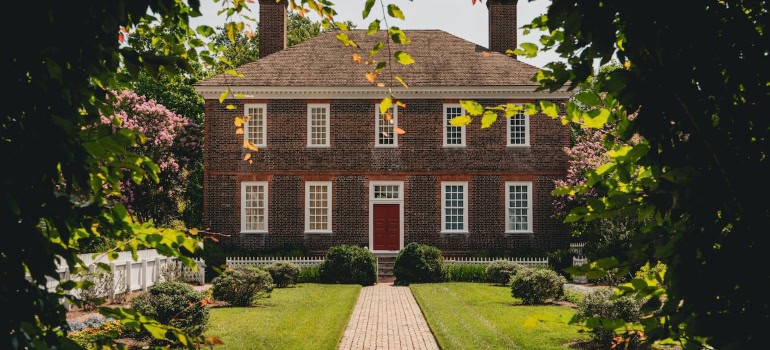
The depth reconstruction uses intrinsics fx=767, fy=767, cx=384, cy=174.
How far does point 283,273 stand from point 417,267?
16.0 feet

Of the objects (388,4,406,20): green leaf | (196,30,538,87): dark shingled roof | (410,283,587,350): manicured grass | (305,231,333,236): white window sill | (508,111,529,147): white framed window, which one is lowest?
(410,283,587,350): manicured grass

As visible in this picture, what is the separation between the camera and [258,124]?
1294 inches

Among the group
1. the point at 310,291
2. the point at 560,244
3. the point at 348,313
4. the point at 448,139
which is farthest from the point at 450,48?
the point at 348,313

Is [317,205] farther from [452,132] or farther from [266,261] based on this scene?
[452,132]

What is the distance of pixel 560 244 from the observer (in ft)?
106

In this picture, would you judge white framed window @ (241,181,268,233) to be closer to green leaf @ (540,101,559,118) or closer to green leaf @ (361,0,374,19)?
green leaf @ (361,0,374,19)

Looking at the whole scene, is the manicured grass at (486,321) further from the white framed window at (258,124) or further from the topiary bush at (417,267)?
the white framed window at (258,124)

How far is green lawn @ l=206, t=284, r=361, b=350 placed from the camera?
13095mm

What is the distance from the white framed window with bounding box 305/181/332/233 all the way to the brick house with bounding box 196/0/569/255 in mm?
42

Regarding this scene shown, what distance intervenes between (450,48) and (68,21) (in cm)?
3283

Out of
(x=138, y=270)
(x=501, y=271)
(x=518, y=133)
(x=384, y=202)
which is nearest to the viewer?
(x=138, y=270)

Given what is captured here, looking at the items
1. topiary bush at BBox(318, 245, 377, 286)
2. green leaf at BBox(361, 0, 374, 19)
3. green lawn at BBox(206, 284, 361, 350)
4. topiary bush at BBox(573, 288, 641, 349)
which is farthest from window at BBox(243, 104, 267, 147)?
green leaf at BBox(361, 0, 374, 19)

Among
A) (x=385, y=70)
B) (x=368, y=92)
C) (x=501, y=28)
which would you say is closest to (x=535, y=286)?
(x=385, y=70)

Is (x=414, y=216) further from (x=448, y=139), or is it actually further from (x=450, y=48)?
(x=450, y=48)
